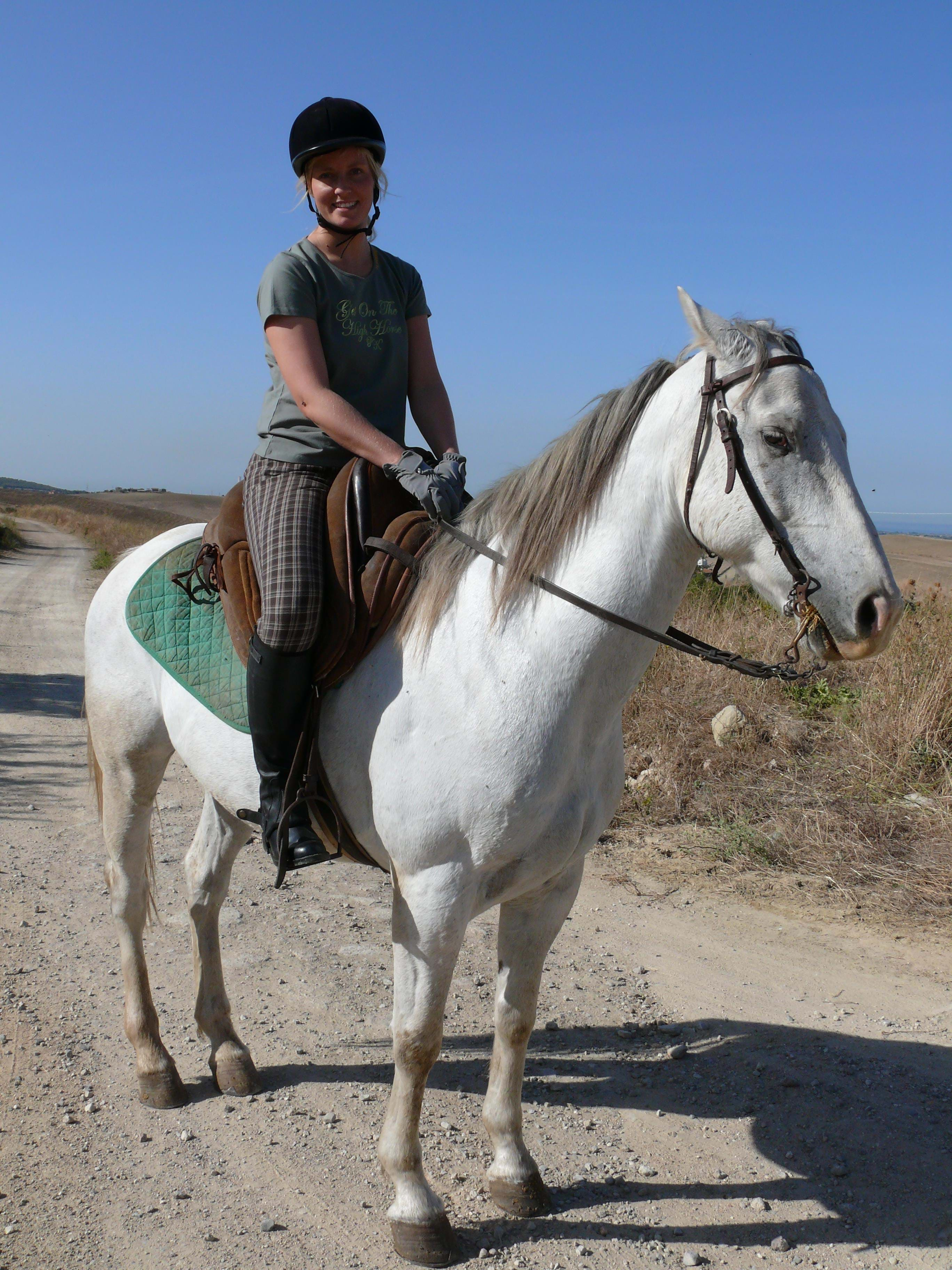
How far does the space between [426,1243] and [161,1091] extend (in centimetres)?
121

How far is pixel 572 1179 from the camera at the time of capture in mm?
2898

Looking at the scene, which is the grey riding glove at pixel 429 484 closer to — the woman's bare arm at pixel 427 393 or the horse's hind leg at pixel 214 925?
the woman's bare arm at pixel 427 393

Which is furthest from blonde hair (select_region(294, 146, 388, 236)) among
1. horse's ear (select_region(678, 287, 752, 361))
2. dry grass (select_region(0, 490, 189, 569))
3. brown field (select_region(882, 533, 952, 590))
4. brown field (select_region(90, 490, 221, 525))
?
brown field (select_region(90, 490, 221, 525))

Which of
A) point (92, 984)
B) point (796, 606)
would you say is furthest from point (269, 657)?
point (92, 984)

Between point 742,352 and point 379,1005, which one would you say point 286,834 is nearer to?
point 379,1005

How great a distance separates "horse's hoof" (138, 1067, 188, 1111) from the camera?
322 centimetres

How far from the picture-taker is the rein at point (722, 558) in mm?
2033

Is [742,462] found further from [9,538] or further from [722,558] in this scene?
[9,538]

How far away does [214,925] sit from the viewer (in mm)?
3658

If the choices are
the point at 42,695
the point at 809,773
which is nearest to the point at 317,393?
the point at 809,773

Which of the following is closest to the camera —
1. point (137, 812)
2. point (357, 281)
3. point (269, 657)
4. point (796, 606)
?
point (796, 606)

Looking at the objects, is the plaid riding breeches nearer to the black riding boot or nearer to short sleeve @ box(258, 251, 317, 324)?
the black riding boot

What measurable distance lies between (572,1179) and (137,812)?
205cm

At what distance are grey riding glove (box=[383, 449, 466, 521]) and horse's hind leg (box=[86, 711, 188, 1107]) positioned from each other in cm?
153
